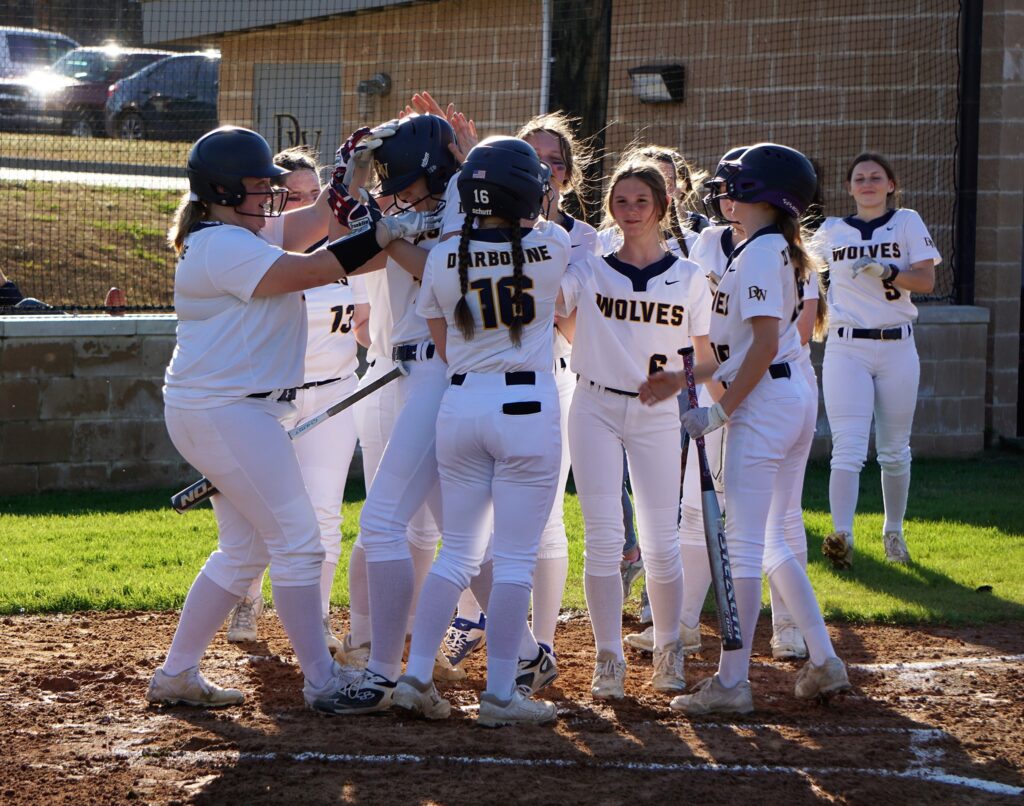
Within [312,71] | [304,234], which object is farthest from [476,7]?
[304,234]

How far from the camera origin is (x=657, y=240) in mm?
4848

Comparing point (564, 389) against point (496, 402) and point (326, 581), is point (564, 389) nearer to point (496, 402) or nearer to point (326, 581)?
point (496, 402)

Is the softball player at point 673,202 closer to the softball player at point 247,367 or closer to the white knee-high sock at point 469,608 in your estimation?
the softball player at point 247,367

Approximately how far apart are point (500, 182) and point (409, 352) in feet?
2.42

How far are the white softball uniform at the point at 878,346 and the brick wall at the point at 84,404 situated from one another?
4.45 metres

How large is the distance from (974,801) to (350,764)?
1.75 meters

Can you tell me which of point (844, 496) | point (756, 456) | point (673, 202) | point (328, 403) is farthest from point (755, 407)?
point (844, 496)

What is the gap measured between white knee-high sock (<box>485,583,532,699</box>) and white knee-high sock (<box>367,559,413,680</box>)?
0.97ft

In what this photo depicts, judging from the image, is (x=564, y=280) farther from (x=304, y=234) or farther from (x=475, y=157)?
(x=304, y=234)

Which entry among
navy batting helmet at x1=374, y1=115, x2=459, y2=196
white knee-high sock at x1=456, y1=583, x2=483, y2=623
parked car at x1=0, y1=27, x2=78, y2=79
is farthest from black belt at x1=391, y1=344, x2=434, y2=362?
parked car at x1=0, y1=27, x2=78, y2=79

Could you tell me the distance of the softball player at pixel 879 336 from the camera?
7094 mm

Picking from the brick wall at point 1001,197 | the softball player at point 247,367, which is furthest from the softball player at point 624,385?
the brick wall at point 1001,197

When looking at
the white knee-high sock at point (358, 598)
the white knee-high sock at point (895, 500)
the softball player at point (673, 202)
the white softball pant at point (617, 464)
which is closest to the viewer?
the white softball pant at point (617, 464)

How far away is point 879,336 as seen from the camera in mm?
7148
